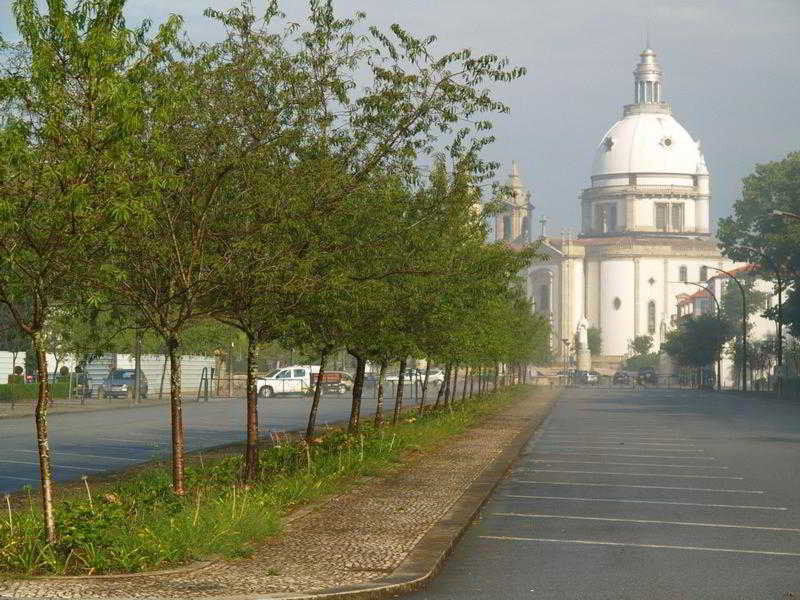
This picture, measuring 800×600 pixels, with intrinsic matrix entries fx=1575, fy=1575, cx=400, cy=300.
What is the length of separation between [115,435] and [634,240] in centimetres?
15893

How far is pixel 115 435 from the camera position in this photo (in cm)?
3077

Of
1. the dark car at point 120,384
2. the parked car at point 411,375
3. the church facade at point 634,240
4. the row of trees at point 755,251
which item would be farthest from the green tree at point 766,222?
the church facade at point 634,240

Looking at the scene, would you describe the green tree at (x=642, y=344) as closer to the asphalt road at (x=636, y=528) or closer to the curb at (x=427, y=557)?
the asphalt road at (x=636, y=528)

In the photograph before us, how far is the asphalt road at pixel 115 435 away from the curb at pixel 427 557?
564 cm

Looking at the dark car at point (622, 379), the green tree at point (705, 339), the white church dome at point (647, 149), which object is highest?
the white church dome at point (647, 149)

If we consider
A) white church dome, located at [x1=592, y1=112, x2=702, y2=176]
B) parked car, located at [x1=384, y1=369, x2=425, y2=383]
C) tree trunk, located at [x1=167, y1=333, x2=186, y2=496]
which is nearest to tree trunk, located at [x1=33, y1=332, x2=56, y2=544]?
tree trunk, located at [x1=167, y1=333, x2=186, y2=496]

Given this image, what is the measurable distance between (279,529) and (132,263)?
3.46m

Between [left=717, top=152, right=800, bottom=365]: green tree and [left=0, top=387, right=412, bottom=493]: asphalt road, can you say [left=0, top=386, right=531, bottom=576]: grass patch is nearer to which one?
[left=0, top=387, right=412, bottom=493]: asphalt road

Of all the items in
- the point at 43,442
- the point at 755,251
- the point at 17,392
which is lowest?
the point at 43,442

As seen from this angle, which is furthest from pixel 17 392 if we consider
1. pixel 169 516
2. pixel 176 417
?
pixel 169 516

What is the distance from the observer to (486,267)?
21203 millimetres

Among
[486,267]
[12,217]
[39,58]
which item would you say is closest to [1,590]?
[12,217]

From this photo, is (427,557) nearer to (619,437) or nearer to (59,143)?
(59,143)

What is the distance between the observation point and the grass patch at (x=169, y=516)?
422 inches
